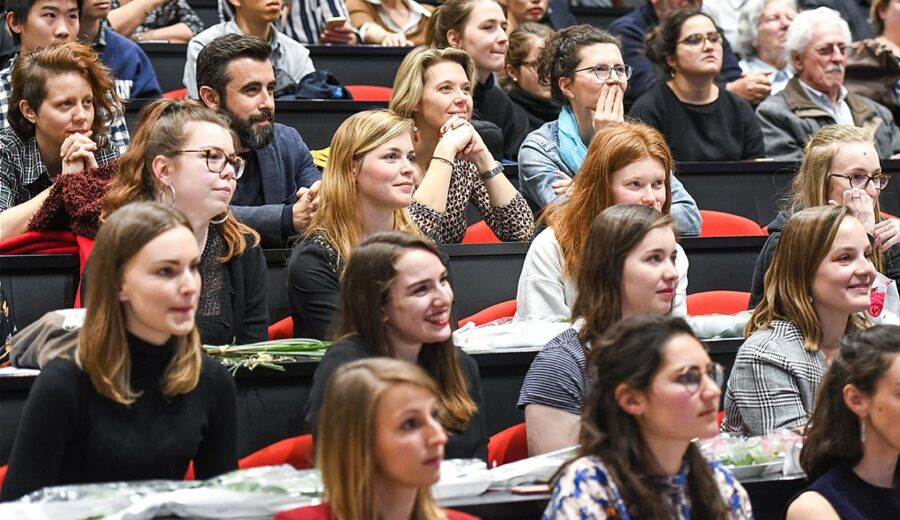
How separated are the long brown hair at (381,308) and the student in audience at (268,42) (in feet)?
6.02

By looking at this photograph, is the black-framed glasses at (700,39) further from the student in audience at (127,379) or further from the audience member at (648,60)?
the student in audience at (127,379)

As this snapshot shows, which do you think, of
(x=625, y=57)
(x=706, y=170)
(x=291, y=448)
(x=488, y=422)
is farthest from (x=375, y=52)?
(x=291, y=448)

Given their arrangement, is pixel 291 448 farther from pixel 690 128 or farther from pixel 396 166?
pixel 690 128

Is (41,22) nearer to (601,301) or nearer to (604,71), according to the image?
(604,71)

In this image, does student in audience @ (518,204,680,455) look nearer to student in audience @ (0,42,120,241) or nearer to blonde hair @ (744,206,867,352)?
blonde hair @ (744,206,867,352)

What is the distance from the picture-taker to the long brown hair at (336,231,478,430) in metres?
2.12

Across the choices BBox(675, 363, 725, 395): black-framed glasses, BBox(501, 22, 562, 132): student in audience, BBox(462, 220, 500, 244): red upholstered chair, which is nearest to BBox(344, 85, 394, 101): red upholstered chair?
BBox(501, 22, 562, 132): student in audience

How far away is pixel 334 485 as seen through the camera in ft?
5.37

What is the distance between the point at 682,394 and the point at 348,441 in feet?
1.56

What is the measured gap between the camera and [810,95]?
4293mm

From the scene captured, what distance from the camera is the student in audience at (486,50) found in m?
3.98

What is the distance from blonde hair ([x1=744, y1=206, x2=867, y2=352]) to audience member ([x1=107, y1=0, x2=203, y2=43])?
2521mm

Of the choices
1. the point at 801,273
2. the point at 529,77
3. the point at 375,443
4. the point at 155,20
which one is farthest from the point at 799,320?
the point at 155,20

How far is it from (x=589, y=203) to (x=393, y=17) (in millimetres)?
2222
